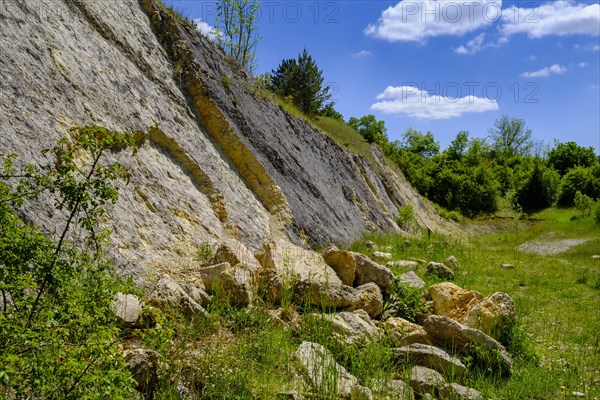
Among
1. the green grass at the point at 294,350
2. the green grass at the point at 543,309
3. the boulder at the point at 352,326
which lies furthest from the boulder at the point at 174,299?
the green grass at the point at 543,309

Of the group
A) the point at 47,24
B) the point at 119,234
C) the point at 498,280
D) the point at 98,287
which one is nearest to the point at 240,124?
the point at 47,24

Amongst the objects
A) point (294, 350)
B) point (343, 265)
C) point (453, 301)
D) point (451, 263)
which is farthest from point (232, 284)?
point (451, 263)

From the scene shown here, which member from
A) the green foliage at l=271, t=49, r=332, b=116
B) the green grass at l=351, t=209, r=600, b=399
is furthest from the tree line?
the green grass at l=351, t=209, r=600, b=399

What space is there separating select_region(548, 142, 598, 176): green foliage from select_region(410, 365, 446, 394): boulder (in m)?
61.0

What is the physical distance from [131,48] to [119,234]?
214 inches

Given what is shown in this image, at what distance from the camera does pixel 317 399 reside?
165 inches

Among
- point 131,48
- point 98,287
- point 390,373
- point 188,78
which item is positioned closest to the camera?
point 98,287

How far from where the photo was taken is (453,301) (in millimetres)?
7668

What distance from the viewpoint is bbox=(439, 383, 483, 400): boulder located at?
15.0ft

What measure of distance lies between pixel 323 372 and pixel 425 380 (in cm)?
131

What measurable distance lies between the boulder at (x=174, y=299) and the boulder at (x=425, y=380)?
7.95 ft

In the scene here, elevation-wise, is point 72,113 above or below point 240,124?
below

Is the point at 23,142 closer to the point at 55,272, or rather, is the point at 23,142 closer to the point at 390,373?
the point at 55,272

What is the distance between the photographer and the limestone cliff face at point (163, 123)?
696 cm
